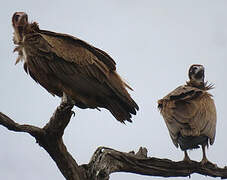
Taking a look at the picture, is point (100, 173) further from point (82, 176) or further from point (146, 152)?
point (146, 152)

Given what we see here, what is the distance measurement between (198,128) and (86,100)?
183cm

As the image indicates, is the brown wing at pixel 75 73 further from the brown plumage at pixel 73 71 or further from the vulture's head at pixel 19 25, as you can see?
the vulture's head at pixel 19 25

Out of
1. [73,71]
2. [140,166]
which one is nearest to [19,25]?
[73,71]

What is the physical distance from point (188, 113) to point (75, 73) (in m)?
1.92

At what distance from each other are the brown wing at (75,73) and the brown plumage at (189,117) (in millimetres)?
914

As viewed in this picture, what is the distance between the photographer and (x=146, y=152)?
8.14m

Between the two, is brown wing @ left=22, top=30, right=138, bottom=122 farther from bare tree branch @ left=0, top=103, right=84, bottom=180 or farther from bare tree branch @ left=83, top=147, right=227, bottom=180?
bare tree branch @ left=0, top=103, right=84, bottom=180

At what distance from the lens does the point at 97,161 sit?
7523mm

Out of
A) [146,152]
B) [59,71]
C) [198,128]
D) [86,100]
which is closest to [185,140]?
[198,128]

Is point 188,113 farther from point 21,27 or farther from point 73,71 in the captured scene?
point 21,27

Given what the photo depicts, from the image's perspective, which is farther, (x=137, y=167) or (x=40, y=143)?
(x=137, y=167)

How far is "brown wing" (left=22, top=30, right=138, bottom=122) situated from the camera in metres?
8.55

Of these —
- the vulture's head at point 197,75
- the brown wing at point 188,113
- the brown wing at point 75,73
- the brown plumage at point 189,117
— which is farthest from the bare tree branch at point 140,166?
the vulture's head at point 197,75

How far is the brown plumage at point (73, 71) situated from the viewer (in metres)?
8.52
